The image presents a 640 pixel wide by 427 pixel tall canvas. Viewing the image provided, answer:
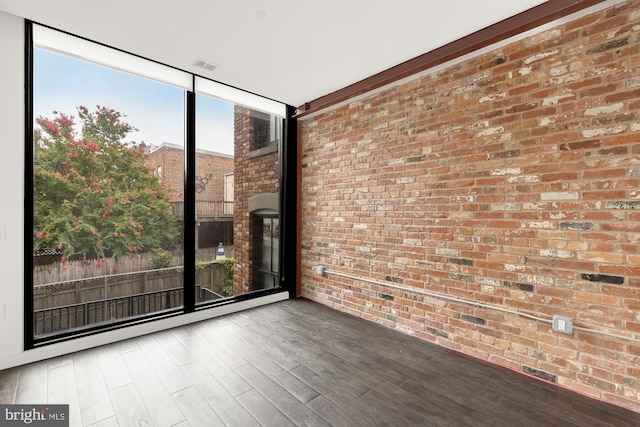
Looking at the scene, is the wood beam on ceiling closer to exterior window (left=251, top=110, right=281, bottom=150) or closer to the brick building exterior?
exterior window (left=251, top=110, right=281, bottom=150)

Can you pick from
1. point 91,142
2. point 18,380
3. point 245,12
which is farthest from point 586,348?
point 91,142

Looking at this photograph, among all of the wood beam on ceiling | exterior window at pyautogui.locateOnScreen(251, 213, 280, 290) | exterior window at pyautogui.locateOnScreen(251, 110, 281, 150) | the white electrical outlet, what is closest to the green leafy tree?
exterior window at pyautogui.locateOnScreen(251, 213, 280, 290)

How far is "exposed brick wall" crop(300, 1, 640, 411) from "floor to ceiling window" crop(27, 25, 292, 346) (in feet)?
6.28

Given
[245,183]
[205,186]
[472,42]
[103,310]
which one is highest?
[472,42]

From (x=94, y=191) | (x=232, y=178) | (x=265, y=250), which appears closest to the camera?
(x=94, y=191)

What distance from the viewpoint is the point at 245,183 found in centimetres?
420

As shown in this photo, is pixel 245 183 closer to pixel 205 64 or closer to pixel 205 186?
pixel 205 186

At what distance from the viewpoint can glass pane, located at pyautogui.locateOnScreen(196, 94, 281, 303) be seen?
3.52 meters

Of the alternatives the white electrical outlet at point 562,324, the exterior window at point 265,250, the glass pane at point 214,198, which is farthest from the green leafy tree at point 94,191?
the white electrical outlet at point 562,324

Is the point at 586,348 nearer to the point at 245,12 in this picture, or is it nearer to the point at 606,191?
the point at 606,191

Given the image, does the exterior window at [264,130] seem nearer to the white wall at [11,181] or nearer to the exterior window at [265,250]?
the exterior window at [265,250]

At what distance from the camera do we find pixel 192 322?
3.29m

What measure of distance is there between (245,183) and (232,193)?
339 mm

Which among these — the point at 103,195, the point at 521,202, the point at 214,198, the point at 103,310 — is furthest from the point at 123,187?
the point at 521,202
